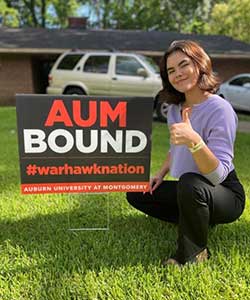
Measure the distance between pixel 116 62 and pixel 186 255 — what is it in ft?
32.5

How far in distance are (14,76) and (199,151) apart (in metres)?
15.8

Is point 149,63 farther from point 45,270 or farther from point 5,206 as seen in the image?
point 45,270

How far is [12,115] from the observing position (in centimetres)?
1098

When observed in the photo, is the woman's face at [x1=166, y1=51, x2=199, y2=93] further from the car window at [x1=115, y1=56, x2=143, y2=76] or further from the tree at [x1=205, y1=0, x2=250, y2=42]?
the tree at [x1=205, y1=0, x2=250, y2=42]

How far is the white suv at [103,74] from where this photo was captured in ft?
36.8

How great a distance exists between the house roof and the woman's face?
14407 millimetres

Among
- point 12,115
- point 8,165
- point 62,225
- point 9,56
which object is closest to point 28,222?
point 62,225

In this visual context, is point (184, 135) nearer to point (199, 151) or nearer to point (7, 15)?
point (199, 151)

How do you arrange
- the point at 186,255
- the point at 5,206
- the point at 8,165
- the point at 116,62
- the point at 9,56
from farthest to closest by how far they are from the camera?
the point at 9,56
the point at 116,62
the point at 8,165
the point at 5,206
the point at 186,255

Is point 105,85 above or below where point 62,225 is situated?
below

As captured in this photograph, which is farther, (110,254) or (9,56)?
(9,56)

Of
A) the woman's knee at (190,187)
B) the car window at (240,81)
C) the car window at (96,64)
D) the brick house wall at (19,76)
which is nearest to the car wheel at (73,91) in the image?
the car window at (96,64)

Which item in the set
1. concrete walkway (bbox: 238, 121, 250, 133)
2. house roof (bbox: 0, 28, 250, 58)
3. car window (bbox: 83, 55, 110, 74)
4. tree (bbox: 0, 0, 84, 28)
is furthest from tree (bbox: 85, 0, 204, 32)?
concrete walkway (bbox: 238, 121, 250, 133)

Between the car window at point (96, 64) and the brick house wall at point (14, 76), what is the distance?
17.5 ft
